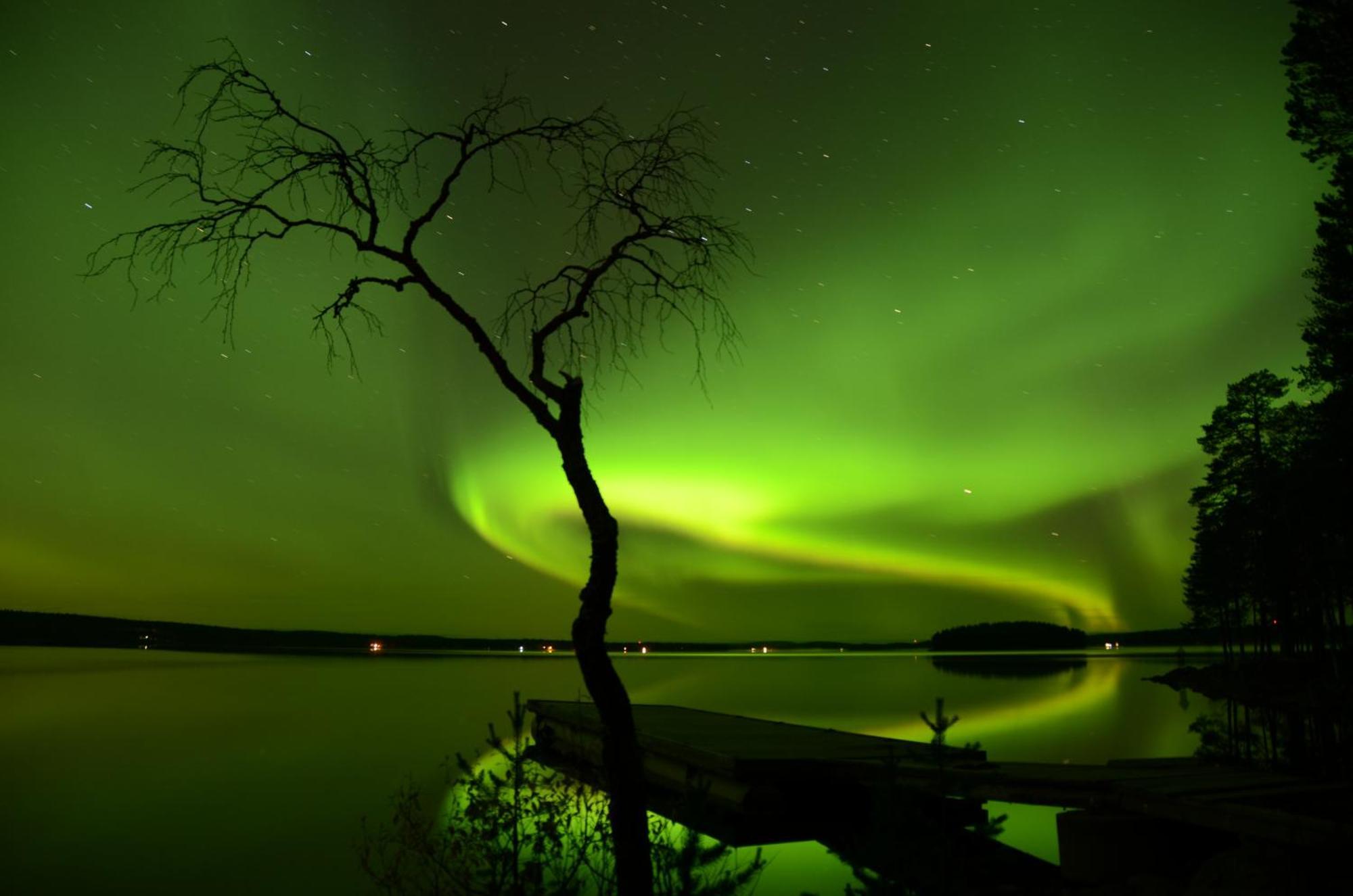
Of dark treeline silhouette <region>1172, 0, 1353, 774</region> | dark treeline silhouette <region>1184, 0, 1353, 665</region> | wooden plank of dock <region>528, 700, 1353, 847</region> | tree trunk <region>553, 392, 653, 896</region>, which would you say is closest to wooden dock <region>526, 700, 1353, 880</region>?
wooden plank of dock <region>528, 700, 1353, 847</region>

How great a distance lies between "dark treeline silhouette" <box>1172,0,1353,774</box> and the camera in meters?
22.9

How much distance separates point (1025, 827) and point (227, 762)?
19.8m

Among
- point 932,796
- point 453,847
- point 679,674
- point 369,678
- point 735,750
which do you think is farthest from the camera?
point 679,674

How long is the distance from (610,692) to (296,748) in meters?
26.1

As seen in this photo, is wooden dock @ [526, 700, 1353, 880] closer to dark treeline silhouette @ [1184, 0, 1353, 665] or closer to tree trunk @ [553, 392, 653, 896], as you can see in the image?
tree trunk @ [553, 392, 653, 896]

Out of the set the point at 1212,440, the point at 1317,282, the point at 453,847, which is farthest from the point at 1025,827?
the point at 1212,440

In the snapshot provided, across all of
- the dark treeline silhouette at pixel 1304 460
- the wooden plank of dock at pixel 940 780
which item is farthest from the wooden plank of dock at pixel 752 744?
the dark treeline silhouette at pixel 1304 460

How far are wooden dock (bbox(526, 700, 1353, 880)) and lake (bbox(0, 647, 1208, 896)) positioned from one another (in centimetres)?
86

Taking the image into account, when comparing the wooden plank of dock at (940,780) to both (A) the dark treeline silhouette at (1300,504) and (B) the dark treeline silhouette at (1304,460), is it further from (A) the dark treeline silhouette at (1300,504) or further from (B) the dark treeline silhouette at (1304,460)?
(B) the dark treeline silhouette at (1304,460)

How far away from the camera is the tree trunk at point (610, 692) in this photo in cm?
524

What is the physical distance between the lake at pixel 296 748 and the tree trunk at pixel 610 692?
6.47 meters

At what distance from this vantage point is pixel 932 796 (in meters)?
10.9

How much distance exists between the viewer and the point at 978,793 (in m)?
A: 10.2

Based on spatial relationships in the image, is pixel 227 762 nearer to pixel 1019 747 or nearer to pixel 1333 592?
pixel 1019 747
